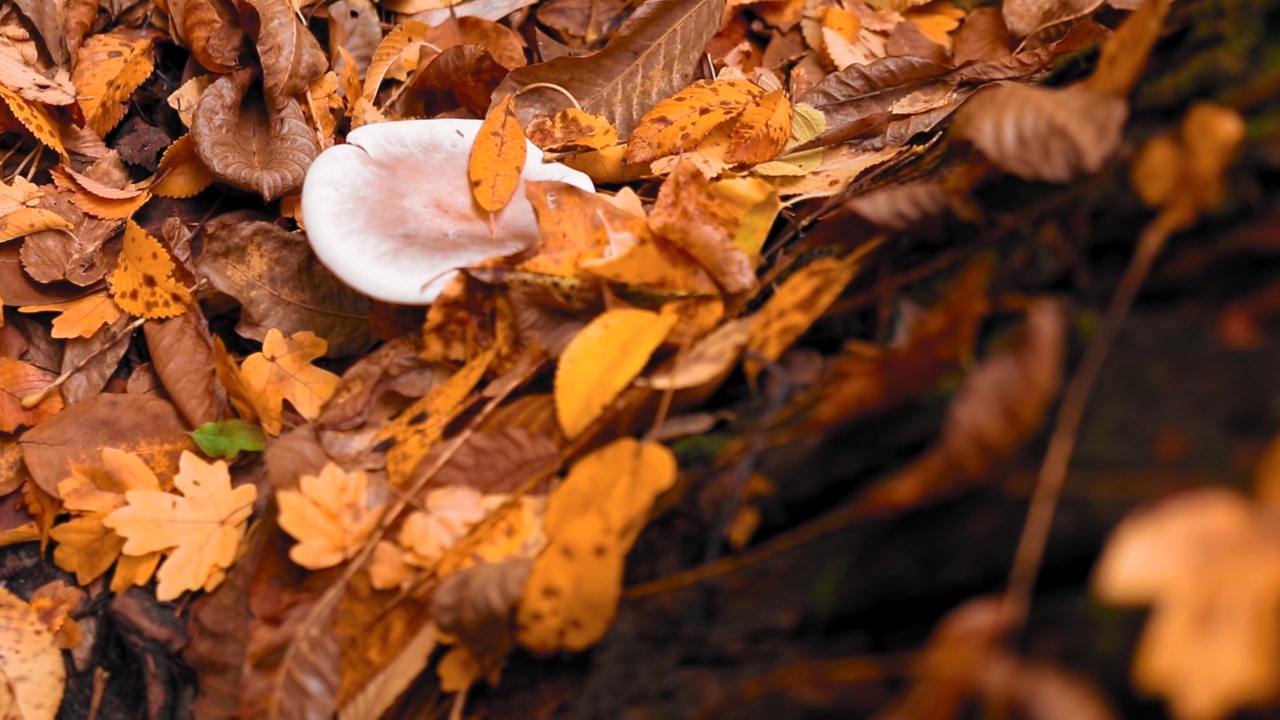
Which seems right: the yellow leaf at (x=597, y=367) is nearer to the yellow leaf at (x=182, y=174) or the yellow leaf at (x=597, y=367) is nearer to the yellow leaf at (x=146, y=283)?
the yellow leaf at (x=146, y=283)

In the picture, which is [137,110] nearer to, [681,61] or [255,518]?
[255,518]

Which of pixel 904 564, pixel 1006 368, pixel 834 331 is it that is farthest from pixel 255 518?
pixel 1006 368

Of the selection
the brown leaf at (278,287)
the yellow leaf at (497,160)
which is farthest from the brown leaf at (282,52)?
the yellow leaf at (497,160)

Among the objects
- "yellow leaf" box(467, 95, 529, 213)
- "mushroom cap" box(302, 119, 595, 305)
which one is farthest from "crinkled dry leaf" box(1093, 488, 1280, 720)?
"yellow leaf" box(467, 95, 529, 213)

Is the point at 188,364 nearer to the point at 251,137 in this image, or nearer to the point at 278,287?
the point at 278,287

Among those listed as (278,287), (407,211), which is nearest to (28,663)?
(278,287)

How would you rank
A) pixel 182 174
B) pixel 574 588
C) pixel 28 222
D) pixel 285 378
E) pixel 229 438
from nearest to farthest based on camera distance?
pixel 574 588
pixel 229 438
pixel 285 378
pixel 28 222
pixel 182 174
